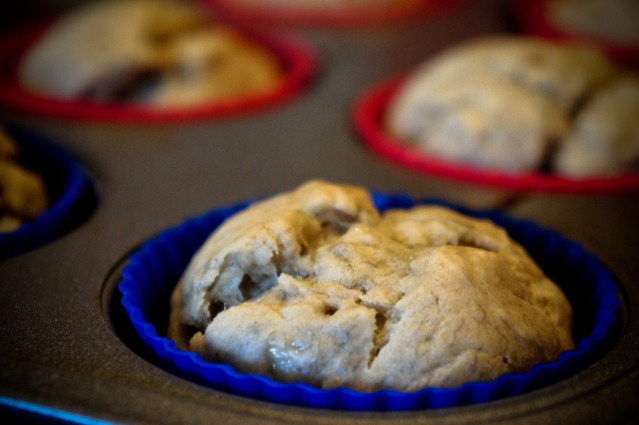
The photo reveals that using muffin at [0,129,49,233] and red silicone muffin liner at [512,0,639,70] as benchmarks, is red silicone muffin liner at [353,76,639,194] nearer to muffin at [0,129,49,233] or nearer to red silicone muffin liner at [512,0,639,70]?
muffin at [0,129,49,233]

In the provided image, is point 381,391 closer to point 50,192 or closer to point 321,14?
point 50,192

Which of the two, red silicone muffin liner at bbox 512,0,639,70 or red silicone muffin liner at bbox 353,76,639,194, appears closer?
red silicone muffin liner at bbox 353,76,639,194

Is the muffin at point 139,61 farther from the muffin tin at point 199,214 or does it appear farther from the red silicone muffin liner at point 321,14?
the red silicone muffin liner at point 321,14

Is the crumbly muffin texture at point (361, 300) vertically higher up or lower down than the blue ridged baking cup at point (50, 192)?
higher up

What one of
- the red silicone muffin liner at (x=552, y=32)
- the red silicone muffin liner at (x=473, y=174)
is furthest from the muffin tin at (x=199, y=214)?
the red silicone muffin liner at (x=552, y=32)

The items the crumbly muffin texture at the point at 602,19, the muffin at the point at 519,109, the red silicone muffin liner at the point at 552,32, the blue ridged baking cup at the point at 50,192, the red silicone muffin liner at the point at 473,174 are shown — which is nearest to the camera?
the blue ridged baking cup at the point at 50,192

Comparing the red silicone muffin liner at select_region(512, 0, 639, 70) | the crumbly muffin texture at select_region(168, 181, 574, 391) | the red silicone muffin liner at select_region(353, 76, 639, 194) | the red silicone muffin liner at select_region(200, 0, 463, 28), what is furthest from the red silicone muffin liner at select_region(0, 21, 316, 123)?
the red silicone muffin liner at select_region(512, 0, 639, 70)
